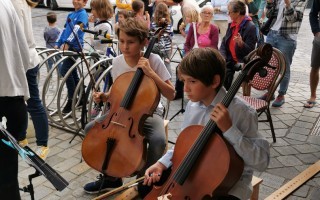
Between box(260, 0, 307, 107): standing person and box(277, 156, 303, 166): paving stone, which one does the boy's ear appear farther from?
box(260, 0, 307, 107): standing person

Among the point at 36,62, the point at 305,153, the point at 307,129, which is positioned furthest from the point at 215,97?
the point at 307,129

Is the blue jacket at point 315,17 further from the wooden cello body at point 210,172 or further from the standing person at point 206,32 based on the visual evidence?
the wooden cello body at point 210,172

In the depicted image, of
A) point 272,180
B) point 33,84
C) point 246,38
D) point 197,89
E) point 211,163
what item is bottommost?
point 272,180

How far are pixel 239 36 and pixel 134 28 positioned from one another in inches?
81.0

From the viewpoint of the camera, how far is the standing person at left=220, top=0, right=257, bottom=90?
4.35 m

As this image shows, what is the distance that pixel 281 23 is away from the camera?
4676 millimetres

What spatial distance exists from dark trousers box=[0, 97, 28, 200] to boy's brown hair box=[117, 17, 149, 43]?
0.91 meters

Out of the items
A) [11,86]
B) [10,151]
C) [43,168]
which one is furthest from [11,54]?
[43,168]

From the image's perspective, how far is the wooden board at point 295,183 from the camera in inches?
117

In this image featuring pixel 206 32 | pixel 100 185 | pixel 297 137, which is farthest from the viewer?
pixel 206 32

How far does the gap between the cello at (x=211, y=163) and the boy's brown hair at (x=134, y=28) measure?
1127mm

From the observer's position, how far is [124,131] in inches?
100

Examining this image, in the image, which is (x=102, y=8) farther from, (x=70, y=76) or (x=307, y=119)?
(x=307, y=119)

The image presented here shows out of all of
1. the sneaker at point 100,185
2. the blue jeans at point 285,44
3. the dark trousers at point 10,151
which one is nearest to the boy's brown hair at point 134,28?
the dark trousers at point 10,151
